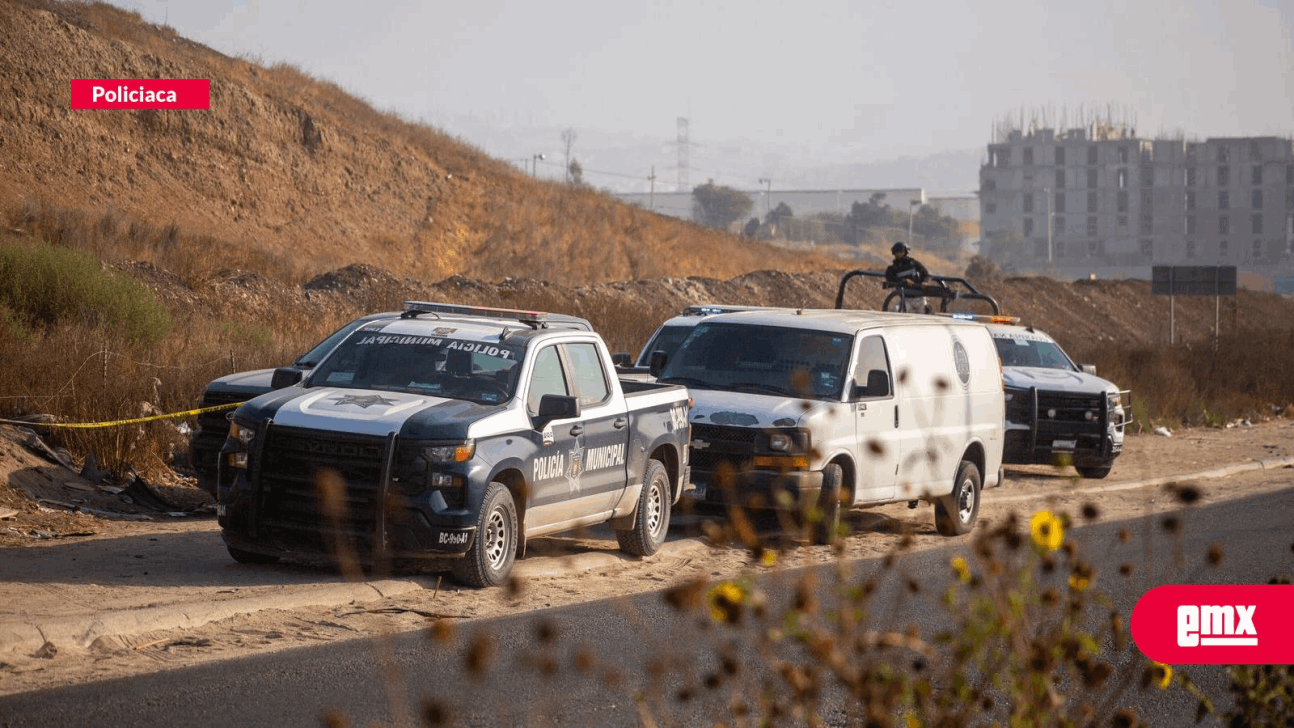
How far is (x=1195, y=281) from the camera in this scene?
146 ft

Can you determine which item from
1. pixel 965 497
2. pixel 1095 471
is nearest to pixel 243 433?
pixel 965 497

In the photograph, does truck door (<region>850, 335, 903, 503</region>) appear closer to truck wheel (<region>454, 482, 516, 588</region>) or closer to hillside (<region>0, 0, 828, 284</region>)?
truck wheel (<region>454, 482, 516, 588</region>)

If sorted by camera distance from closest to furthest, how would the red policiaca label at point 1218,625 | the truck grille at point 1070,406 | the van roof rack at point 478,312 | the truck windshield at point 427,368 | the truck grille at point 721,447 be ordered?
the red policiaca label at point 1218,625
the truck windshield at point 427,368
the van roof rack at point 478,312
the truck grille at point 721,447
the truck grille at point 1070,406

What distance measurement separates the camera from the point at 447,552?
9938 mm

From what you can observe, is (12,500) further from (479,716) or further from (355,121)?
(355,121)

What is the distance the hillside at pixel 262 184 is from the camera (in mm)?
39688

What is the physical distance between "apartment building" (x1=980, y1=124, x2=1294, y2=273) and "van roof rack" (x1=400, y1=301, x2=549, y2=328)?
569ft

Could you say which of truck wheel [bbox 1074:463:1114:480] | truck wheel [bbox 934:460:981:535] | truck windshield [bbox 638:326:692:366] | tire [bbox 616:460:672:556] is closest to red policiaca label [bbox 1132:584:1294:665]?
tire [bbox 616:460:672:556]

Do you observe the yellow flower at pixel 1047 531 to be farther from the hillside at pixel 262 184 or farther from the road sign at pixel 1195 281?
the road sign at pixel 1195 281

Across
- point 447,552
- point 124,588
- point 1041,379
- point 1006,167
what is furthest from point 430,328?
point 1006,167

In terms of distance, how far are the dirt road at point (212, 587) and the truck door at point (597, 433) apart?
0.60 meters

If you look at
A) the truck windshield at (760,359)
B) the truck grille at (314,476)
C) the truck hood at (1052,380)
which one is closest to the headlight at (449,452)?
the truck grille at (314,476)

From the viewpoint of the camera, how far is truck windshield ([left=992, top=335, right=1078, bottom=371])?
70.8 ft

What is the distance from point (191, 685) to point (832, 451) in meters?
6.85
